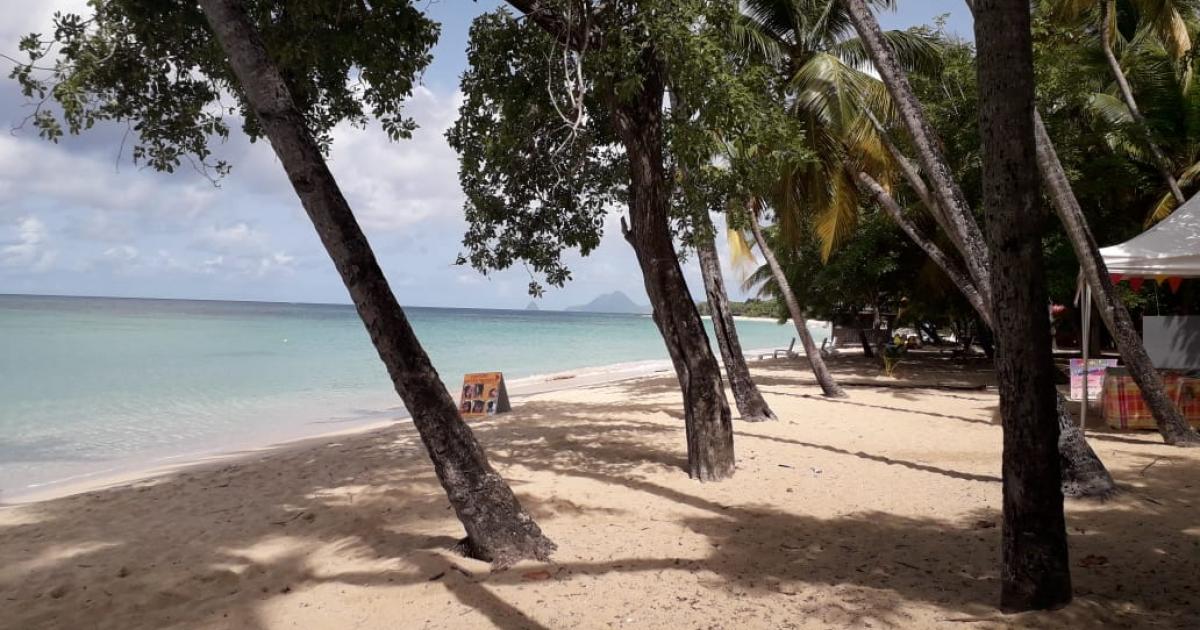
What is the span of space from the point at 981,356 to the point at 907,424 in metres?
15.2

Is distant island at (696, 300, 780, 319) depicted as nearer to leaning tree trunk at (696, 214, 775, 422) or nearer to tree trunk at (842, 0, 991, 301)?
leaning tree trunk at (696, 214, 775, 422)

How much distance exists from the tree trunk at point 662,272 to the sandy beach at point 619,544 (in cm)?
48

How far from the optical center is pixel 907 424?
873cm

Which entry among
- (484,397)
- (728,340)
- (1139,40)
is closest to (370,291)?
(728,340)

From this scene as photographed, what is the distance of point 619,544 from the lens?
4.36 meters

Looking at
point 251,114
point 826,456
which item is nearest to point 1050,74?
point 826,456

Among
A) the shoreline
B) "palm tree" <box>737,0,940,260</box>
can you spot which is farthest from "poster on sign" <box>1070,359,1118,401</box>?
the shoreline

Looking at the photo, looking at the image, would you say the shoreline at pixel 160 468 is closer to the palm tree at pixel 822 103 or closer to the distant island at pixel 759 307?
the distant island at pixel 759 307

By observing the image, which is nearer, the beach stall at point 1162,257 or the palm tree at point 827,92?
the beach stall at point 1162,257

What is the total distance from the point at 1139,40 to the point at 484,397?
15.0 m

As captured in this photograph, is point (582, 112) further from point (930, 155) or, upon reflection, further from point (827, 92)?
point (827, 92)

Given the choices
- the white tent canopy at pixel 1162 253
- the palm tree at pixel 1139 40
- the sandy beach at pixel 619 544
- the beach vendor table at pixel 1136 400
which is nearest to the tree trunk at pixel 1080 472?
the sandy beach at pixel 619 544

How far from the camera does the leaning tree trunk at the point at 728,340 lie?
869 cm

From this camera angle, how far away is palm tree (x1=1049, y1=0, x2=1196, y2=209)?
10.8 metres
